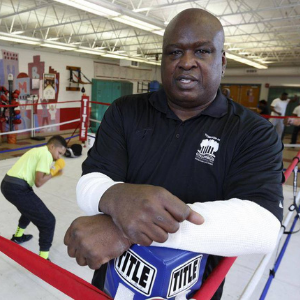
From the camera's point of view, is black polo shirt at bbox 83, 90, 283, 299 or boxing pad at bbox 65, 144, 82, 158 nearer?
black polo shirt at bbox 83, 90, 283, 299

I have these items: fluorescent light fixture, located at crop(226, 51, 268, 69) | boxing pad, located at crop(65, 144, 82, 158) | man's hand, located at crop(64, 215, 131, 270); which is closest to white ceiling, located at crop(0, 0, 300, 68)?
fluorescent light fixture, located at crop(226, 51, 268, 69)

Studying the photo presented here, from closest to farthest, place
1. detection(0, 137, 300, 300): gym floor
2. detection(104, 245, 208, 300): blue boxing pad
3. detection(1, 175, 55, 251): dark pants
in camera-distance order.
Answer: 1. detection(104, 245, 208, 300): blue boxing pad
2. detection(0, 137, 300, 300): gym floor
3. detection(1, 175, 55, 251): dark pants

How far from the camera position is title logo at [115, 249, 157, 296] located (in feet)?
1.64

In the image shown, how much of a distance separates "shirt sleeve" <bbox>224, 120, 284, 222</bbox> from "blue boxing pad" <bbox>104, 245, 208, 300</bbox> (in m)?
0.20

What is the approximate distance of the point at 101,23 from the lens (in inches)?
297

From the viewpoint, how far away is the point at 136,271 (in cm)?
52

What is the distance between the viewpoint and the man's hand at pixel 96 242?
1.73 ft

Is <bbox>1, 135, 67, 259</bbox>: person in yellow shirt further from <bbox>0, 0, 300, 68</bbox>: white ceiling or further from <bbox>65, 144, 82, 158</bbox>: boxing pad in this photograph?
<bbox>65, 144, 82, 158</bbox>: boxing pad

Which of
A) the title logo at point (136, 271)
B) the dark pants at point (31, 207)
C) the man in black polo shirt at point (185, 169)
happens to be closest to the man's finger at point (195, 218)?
the man in black polo shirt at point (185, 169)

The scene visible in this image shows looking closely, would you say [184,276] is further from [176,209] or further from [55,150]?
[55,150]

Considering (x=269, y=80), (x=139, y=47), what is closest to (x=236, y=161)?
(x=139, y=47)

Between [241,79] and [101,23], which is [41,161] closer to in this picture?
[101,23]

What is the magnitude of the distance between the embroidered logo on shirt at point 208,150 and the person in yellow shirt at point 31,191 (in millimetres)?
1818

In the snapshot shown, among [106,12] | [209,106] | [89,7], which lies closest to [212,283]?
[209,106]
